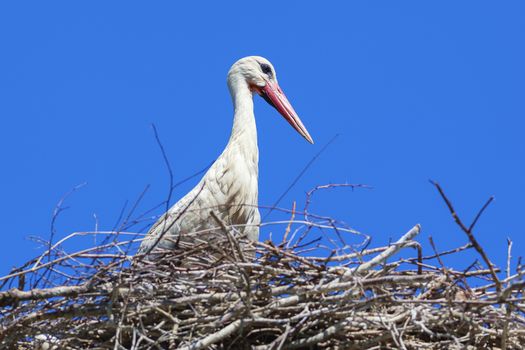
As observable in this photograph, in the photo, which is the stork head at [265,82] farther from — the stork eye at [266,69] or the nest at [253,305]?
the nest at [253,305]

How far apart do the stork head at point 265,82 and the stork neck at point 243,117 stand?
0.20ft

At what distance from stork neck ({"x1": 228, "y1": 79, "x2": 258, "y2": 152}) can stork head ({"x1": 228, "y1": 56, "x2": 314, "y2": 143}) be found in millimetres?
60

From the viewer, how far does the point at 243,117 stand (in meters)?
7.25

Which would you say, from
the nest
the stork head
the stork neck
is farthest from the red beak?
the nest

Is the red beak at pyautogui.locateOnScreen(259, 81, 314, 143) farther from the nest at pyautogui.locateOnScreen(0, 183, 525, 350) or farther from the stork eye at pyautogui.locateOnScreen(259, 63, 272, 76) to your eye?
the nest at pyautogui.locateOnScreen(0, 183, 525, 350)

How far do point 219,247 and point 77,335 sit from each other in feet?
2.25

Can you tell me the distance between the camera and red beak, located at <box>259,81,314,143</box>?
25.2 feet

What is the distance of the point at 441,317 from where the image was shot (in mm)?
4637

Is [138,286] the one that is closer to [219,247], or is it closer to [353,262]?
[219,247]

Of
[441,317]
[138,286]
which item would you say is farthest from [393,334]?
[138,286]

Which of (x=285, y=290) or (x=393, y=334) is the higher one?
(x=285, y=290)

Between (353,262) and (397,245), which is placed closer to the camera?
(397,245)

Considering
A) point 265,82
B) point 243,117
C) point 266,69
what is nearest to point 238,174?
point 243,117

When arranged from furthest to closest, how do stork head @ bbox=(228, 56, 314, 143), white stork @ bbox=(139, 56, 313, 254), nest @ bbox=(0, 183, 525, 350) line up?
stork head @ bbox=(228, 56, 314, 143) < white stork @ bbox=(139, 56, 313, 254) < nest @ bbox=(0, 183, 525, 350)
